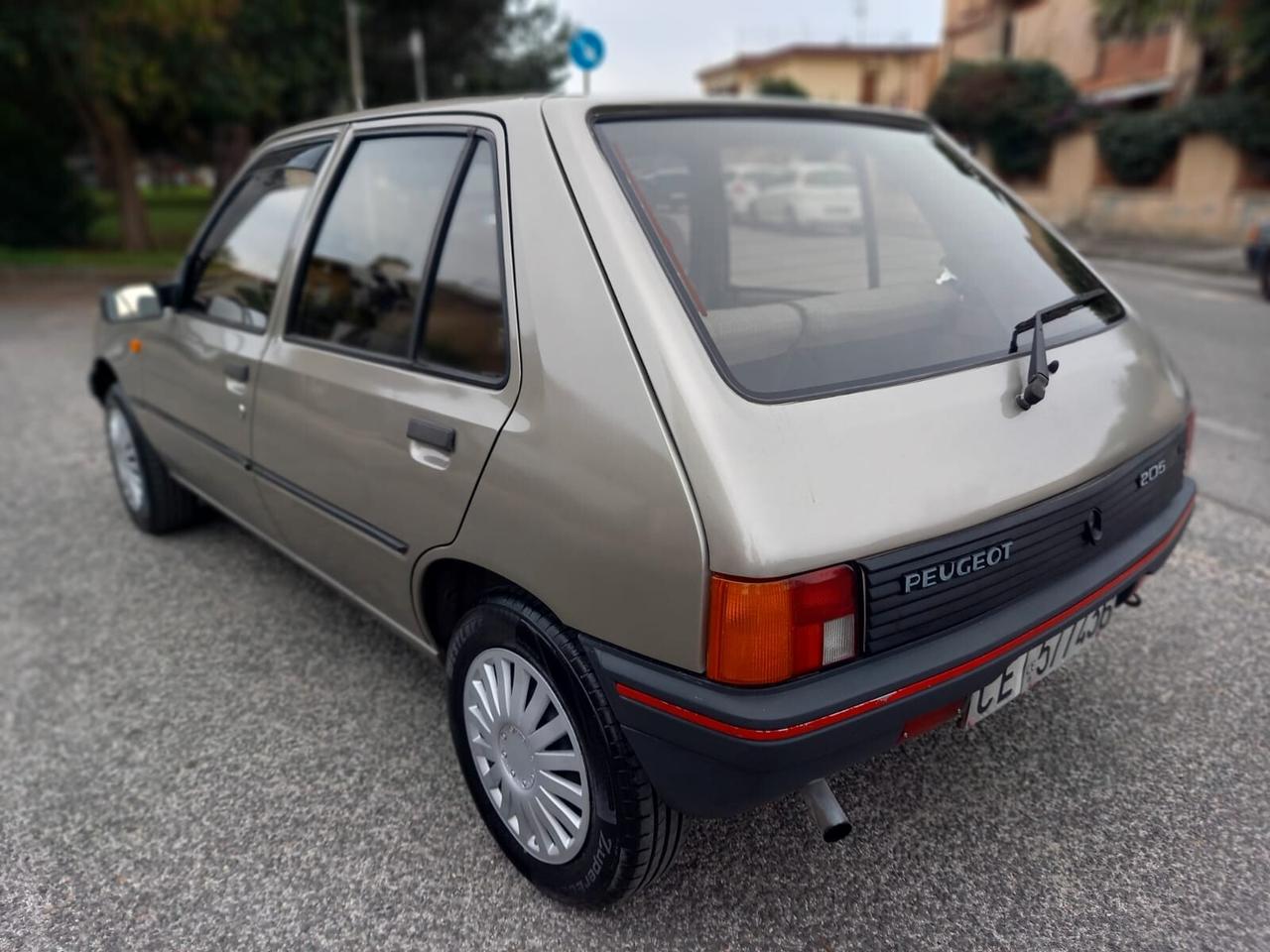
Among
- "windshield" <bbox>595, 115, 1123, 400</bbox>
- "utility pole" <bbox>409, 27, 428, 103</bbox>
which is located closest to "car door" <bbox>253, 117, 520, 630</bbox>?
"windshield" <bbox>595, 115, 1123, 400</bbox>

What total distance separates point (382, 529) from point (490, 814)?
29.3 inches

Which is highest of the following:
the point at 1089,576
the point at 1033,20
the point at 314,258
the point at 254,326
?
the point at 1033,20

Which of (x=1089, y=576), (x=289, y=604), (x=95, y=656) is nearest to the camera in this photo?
(x=1089, y=576)

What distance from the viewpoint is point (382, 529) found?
2449 mm

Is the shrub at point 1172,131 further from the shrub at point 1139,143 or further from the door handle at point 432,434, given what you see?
the door handle at point 432,434

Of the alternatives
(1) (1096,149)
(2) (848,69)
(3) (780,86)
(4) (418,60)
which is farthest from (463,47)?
(2) (848,69)

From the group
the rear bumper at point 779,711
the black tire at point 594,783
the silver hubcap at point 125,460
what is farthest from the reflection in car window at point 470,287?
the silver hubcap at point 125,460

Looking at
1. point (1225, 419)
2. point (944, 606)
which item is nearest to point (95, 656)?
point (944, 606)

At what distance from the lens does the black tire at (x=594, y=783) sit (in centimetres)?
188

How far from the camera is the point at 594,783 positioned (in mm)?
1938

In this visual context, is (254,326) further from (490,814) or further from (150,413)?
(490,814)

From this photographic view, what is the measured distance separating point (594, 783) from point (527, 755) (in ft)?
0.77

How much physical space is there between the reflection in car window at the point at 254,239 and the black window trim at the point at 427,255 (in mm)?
131

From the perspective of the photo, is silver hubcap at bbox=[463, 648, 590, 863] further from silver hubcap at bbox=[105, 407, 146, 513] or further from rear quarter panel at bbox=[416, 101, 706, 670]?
silver hubcap at bbox=[105, 407, 146, 513]
